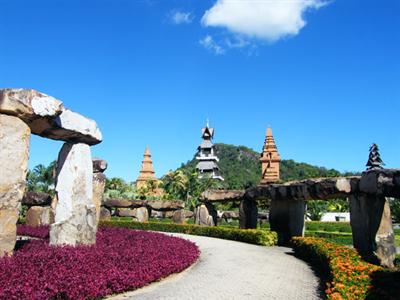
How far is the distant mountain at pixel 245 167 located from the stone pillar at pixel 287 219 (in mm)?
54759

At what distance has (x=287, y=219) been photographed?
57.7ft

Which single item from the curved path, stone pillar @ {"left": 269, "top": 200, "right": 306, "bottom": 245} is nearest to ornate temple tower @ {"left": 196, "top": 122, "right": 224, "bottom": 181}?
stone pillar @ {"left": 269, "top": 200, "right": 306, "bottom": 245}

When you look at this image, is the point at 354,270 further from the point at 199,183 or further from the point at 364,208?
the point at 199,183

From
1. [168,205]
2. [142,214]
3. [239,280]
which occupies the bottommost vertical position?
[239,280]

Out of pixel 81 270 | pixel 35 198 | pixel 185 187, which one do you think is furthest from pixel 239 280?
pixel 185 187

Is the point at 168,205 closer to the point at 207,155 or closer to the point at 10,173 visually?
the point at 10,173

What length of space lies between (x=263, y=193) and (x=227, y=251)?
453 centimetres

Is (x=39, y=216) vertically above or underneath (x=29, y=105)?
underneath

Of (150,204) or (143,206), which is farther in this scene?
(143,206)

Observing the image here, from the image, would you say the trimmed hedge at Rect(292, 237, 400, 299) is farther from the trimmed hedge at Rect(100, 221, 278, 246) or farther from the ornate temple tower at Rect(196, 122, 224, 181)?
the ornate temple tower at Rect(196, 122, 224, 181)

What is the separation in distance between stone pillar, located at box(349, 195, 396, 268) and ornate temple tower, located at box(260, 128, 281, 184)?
46285 millimetres

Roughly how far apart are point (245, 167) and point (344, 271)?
323ft

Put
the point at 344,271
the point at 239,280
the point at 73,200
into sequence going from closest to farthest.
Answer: the point at 344,271, the point at 239,280, the point at 73,200

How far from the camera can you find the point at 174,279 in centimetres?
929
